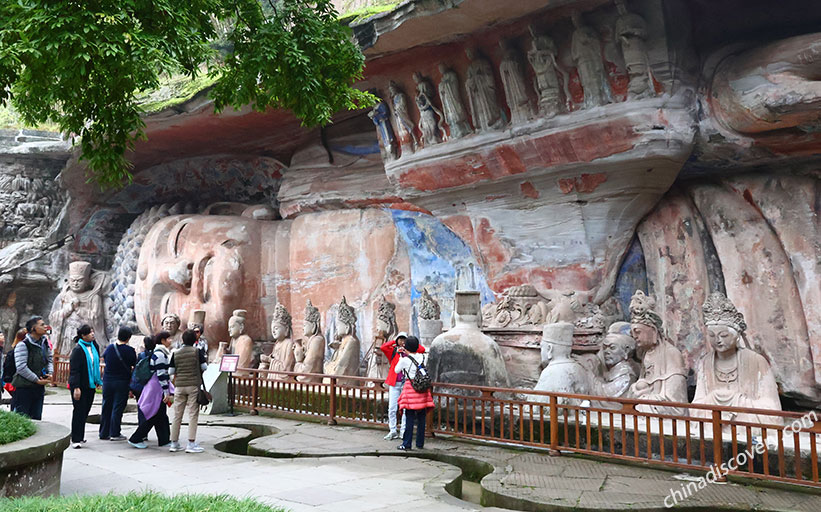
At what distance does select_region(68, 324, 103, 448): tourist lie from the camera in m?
6.69

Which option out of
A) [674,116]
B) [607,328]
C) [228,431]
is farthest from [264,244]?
[674,116]

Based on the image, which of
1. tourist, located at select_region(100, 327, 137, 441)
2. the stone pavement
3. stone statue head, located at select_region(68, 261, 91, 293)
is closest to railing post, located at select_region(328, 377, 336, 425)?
the stone pavement

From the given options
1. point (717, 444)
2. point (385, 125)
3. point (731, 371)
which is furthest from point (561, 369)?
point (385, 125)

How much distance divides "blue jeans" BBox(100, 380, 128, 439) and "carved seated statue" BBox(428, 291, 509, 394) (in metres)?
3.46

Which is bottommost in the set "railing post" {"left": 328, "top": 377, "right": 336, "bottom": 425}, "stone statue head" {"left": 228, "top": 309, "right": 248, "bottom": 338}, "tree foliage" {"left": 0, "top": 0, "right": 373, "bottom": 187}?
"railing post" {"left": 328, "top": 377, "right": 336, "bottom": 425}

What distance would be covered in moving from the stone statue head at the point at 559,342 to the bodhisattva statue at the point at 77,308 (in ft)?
41.9

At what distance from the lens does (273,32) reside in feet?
18.9

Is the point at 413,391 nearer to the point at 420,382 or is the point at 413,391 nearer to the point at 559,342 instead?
the point at 420,382

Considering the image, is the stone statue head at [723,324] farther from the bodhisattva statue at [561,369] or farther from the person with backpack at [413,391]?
the person with backpack at [413,391]

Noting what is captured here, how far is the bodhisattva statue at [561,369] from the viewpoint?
25.4 feet

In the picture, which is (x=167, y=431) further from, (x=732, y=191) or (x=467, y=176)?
(x=732, y=191)

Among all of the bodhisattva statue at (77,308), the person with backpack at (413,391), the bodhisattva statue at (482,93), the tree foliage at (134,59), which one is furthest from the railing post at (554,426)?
the bodhisattva statue at (77,308)

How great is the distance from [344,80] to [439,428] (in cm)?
390

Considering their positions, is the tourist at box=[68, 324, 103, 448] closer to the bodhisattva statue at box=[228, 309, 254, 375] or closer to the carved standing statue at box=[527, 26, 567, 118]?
the carved standing statue at box=[527, 26, 567, 118]
